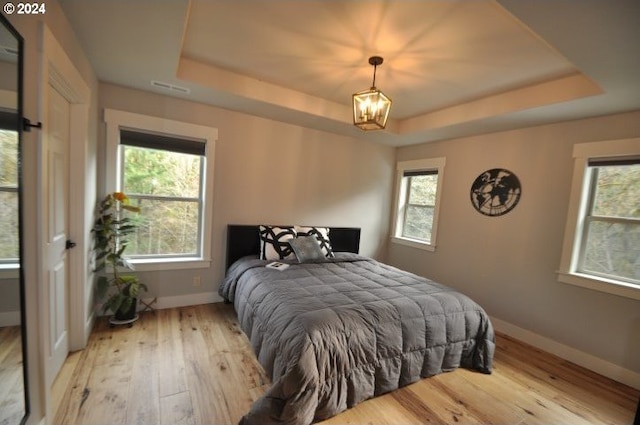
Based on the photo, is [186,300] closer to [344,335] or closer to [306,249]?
[306,249]

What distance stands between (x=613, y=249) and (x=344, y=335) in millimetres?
2634

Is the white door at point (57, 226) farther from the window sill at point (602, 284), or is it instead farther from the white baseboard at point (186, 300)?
the window sill at point (602, 284)

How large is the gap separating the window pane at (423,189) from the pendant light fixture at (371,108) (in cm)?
227

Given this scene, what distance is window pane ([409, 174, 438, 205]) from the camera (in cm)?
414

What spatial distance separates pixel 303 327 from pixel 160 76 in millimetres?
2382

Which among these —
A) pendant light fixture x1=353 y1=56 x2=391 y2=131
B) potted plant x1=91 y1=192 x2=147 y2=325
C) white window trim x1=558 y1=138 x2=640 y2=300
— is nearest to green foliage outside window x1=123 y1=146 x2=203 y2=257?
potted plant x1=91 y1=192 x2=147 y2=325

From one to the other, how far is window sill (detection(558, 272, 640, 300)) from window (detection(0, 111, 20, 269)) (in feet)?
13.1

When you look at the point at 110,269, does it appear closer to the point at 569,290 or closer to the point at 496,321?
the point at 496,321

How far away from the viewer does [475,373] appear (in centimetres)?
233

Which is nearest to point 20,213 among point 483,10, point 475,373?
point 483,10

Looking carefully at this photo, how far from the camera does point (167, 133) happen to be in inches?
116

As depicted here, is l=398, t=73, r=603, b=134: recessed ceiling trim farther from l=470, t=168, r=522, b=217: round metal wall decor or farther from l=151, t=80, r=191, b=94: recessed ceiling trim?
l=151, t=80, r=191, b=94: recessed ceiling trim

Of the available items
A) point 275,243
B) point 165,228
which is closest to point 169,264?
point 165,228

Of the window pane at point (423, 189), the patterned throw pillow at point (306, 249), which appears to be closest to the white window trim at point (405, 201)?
the window pane at point (423, 189)
